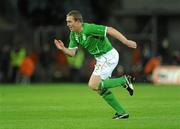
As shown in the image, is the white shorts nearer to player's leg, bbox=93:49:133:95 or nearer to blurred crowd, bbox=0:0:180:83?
player's leg, bbox=93:49:133:95

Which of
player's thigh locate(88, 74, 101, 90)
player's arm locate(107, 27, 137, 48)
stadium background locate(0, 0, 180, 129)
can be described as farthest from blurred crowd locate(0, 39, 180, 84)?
player's arm locate(107, 27, 137, 48)

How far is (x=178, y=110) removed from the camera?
61.3ft

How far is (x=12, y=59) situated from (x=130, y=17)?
805 cm

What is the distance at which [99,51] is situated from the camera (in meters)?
16.7

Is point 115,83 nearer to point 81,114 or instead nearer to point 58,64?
point 81,114

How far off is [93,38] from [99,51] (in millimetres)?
318

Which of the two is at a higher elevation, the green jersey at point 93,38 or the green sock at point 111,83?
the green jersey at point 93,38

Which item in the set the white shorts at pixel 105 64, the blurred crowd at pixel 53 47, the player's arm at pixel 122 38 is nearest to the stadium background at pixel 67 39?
the blurred crowd at pixel 53 47

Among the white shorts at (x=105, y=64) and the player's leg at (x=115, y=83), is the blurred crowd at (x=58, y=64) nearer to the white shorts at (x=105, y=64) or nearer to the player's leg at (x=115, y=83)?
the white shorts at (x=105, y=64)

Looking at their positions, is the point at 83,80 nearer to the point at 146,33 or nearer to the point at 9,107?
the point at 146,33

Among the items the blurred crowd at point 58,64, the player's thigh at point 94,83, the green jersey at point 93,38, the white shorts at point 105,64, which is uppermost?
the green jersey at point 93,38

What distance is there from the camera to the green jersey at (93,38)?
16.3 m

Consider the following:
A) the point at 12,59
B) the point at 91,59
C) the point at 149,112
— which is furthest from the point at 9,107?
the point at 91,59

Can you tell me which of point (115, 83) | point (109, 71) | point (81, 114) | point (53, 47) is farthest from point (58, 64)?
point (115, 83)
